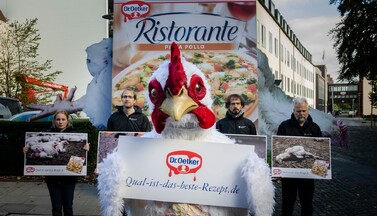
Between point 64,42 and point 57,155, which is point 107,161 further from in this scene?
point 64,42

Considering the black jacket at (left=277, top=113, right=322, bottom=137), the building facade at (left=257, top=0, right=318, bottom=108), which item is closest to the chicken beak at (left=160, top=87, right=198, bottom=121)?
the black jacket at (left=277, top=113, right=322, bottom=137)

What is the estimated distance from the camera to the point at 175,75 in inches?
99.0

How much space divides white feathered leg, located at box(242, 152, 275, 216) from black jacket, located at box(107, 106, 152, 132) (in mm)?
2643

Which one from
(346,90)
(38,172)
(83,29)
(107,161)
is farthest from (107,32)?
(346,90)

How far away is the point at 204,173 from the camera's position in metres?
2.70

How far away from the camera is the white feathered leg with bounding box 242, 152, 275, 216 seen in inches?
101

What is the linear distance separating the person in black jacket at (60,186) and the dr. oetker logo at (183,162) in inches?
89.7

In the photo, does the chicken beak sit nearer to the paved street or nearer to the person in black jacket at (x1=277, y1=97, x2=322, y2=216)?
the person in black jacket at (x1=277, y1=97, x2=322, y2=216)

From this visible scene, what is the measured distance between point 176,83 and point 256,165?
2.45 feet

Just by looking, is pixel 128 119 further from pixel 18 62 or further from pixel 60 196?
pixel 18 62

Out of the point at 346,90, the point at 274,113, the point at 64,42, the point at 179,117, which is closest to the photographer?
the point at 179,117

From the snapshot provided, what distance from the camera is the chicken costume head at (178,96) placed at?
8.18 feet

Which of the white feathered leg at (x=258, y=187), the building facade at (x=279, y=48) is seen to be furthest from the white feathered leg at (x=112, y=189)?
the building facade at (x=279, y=48)

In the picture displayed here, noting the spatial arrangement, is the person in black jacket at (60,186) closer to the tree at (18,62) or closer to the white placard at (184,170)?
the white placard at (184,170)
